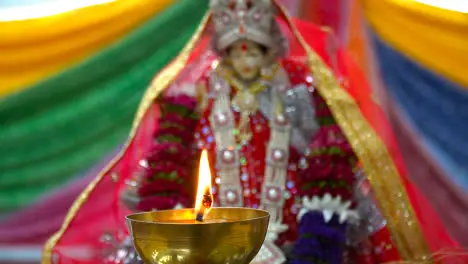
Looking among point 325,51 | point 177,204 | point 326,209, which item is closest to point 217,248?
point 326,209

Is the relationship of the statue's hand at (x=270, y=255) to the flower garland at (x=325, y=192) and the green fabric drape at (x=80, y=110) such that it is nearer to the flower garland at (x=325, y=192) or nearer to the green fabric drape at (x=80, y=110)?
the flower garland at (x=325, y=192)

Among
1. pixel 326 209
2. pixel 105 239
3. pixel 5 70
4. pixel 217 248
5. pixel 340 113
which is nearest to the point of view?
pixel 217 248

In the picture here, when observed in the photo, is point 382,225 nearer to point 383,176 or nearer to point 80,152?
point 383,176

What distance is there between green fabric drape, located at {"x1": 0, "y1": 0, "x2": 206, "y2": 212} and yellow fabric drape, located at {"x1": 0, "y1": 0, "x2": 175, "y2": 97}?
0.04 meters

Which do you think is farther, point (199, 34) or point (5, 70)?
point (5, 70)

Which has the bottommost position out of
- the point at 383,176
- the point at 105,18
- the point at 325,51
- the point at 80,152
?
the point at 383,176

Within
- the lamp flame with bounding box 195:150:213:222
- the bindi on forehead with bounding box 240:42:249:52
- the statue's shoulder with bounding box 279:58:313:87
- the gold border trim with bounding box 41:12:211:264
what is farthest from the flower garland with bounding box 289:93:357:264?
the lamp flame with bounding box 195:150:213:222

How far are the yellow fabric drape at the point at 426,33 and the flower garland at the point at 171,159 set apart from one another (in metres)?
0.61

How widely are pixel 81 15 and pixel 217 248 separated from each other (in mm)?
1651

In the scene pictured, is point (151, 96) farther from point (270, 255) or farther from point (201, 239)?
point (201, 239)

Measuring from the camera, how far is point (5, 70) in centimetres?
198

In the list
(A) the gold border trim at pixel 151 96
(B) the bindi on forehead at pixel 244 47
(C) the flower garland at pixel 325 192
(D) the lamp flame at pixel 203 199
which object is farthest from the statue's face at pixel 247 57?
(D) the lamp flame at pixel 203 199

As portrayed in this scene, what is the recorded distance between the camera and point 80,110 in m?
2.06

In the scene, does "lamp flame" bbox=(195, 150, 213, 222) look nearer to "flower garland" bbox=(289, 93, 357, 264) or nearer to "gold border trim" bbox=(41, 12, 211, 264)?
"flower garland" bbox=(289, 93, 357, 264)
